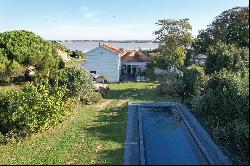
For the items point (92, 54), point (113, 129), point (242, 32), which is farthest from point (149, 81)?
point (113, 129)

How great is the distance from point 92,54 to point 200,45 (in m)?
14.6

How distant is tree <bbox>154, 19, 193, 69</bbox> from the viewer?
160 ft

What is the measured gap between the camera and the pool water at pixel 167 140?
61.0 ft

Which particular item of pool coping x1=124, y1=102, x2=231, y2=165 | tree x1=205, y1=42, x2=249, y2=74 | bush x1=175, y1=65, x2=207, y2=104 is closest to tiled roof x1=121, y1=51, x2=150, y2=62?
tree x1=205, y1=42, x2=249, y2=74

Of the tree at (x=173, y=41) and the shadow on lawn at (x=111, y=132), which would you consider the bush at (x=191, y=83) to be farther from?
the tree at (x=173, y=41)

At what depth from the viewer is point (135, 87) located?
140 feet

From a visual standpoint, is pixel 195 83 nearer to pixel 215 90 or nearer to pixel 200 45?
pixel 215 90

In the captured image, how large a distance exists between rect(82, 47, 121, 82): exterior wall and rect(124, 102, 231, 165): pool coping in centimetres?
1646

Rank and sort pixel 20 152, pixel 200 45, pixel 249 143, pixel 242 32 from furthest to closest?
pixel 200 45
pixel 242 32
pixel 20 152
pixel 249 143

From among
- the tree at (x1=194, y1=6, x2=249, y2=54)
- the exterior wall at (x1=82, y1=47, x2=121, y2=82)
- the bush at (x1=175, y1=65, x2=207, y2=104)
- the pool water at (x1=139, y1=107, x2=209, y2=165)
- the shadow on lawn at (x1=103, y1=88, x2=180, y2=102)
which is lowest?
the pool water at (x1=139, y1=107, x2=209, y2=165)

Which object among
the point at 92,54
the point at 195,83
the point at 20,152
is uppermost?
the point at 92,54

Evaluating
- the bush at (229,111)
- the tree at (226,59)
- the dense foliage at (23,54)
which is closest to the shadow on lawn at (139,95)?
the tree at (226,59)

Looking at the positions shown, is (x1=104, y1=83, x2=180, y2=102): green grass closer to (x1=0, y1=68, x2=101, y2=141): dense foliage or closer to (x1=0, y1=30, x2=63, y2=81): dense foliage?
(x1=0, y1=30, x2=63, y2=81): dense foliage

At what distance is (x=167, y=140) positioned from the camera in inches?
868
